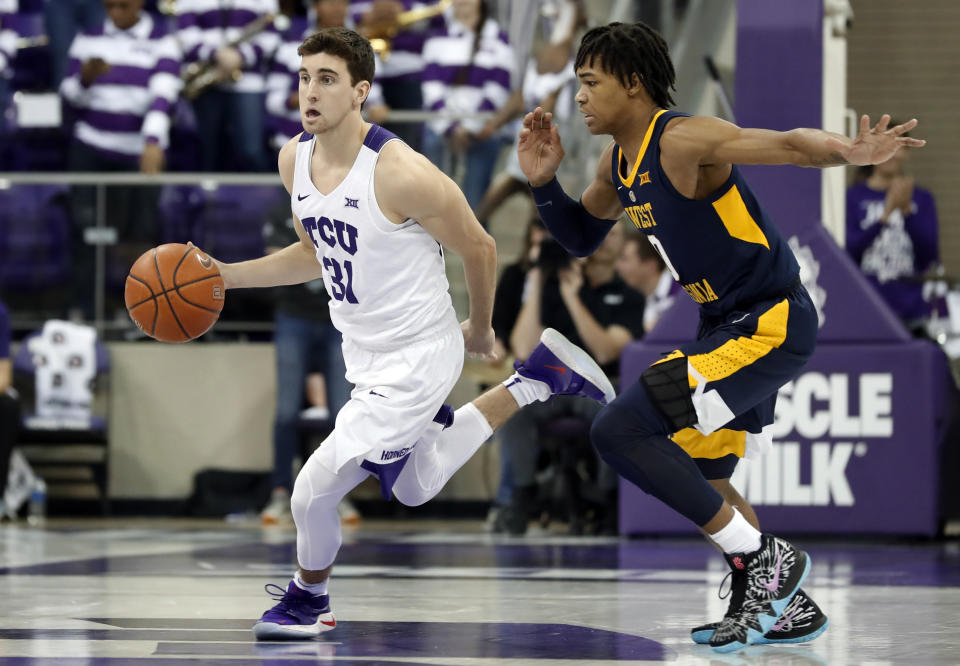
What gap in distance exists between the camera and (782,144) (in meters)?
4.16

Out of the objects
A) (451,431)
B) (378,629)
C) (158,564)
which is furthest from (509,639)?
(158,564)

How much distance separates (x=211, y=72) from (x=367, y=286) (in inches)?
283

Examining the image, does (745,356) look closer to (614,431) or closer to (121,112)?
(614,431)

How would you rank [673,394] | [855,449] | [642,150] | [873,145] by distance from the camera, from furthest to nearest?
1. [855,449]
2. [642,150]
3. [673,394]
4. [873,145]

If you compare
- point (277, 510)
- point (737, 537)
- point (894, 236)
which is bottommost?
point (277, 510)

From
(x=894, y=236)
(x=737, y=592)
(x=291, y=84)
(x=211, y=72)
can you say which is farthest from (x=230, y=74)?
(x=737, y=592)

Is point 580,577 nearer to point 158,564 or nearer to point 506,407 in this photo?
point 506,407

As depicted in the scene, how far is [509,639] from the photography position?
4.43m

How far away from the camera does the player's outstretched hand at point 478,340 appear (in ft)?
16.0

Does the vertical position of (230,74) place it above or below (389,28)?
below

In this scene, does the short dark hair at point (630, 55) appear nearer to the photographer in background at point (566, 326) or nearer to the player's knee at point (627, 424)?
the player's knee at point (627, 424)

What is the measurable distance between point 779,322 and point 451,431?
Answer: 3.91 feet

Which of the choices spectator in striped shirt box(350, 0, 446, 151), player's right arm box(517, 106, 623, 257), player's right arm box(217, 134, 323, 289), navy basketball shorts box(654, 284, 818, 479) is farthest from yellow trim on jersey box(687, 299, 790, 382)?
spectator in striped shirt box(350, 0, 446, 151)

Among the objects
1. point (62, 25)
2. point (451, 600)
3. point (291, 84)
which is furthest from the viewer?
point (62, 25)
